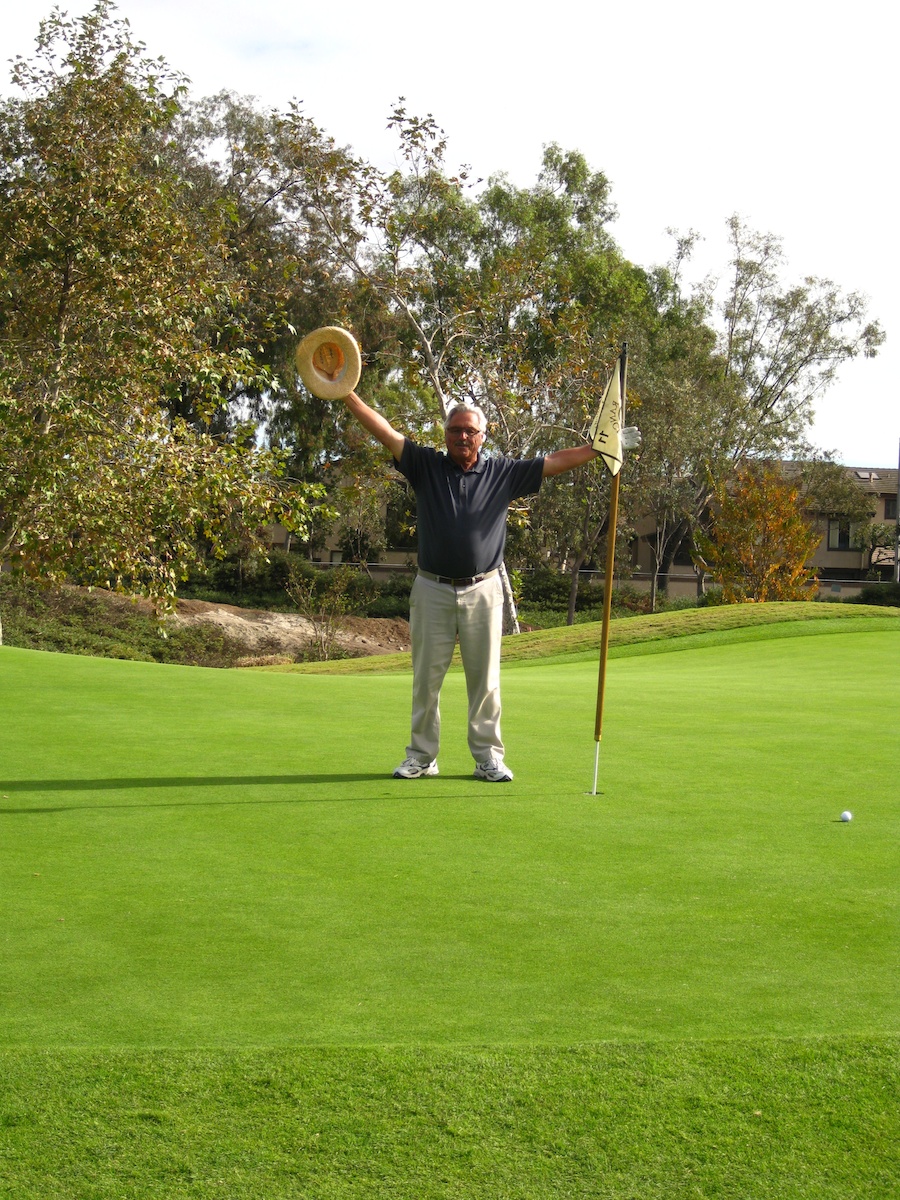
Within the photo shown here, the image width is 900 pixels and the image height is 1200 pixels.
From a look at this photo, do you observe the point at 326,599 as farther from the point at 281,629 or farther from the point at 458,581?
the point at 458,581

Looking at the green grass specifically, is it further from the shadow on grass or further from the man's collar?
the man's collar

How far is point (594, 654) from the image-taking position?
24812 mm

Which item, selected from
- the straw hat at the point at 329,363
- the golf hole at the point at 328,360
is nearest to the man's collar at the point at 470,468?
the straw hat at the point at 329,363

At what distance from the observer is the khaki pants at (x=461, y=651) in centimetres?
797

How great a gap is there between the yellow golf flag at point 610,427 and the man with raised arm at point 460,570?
0.09m

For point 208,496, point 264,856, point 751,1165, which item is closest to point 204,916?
point 264,856

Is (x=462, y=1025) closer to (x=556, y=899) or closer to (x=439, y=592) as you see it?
(x=556, y=899)

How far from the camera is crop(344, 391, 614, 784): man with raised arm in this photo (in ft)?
26.0

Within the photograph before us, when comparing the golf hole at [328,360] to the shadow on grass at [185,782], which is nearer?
the shadow on grass at [185,782]

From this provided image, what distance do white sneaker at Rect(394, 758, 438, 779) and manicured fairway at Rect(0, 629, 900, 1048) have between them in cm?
20

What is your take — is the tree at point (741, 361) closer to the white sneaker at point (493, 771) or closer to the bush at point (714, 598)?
the bush at point (714, 598)

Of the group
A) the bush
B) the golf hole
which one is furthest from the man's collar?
the bush

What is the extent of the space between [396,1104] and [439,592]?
499cm

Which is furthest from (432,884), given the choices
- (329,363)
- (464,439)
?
(329,363)
